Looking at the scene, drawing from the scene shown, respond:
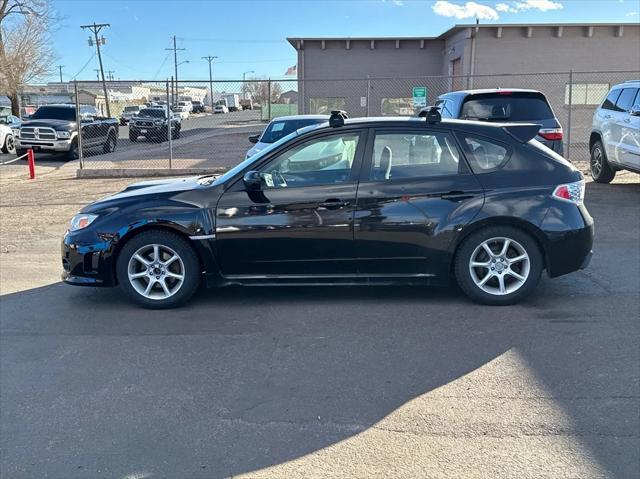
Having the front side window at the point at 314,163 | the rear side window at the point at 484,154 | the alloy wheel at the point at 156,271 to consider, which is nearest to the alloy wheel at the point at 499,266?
the rear side window at the point at 484,154

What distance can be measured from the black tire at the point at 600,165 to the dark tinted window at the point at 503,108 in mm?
2917

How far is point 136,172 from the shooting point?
51.2 ft

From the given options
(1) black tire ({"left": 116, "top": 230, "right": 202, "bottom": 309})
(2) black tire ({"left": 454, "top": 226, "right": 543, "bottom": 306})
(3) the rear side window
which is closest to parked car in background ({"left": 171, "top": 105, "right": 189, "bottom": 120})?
(1) black tire ({"left": 116, "top": 230, "right": 202, "bottom": 309})

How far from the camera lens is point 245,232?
5.20 meters

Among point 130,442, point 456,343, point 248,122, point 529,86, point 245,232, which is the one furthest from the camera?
point 248,122

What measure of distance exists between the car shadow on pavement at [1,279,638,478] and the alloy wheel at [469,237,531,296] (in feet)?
0.71

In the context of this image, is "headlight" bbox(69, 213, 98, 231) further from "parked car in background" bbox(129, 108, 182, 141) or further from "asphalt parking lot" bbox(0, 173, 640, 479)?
"parked car in background" bbox(129, 108, 182, 141)

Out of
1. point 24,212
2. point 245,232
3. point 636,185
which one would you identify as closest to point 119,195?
point 245,232

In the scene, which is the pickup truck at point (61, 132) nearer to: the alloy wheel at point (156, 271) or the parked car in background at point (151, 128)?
the parked car in background at point (151, 128)

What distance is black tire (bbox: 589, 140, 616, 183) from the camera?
11.8 metres

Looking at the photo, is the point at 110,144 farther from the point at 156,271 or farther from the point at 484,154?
the point at 484,154

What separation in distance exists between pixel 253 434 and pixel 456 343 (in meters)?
1.86

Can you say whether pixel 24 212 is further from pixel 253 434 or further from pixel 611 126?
pixel 611 126

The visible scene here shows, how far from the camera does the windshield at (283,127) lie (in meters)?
11.7
